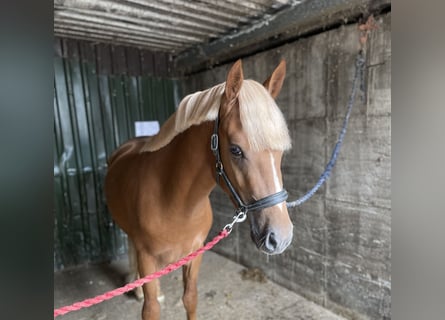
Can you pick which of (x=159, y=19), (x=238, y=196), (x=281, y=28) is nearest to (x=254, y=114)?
(x=238, y=196)

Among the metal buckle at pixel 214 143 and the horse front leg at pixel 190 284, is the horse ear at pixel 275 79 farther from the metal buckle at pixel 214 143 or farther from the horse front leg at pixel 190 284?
the horse front leg at pixel 190 284

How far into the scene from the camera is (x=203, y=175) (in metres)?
1.47

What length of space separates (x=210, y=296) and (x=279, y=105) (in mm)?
1914

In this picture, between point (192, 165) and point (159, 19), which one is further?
point (159, 19)

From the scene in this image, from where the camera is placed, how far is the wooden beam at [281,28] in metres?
1.96

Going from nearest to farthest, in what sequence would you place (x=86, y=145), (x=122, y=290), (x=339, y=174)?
(x=122, y=290)
(x=339, y=174)
(x=86, y=145)

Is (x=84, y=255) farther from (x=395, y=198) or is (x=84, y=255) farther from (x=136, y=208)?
(x=395, y=198)

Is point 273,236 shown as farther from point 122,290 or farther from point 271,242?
point 122,290

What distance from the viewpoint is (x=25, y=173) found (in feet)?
1.36

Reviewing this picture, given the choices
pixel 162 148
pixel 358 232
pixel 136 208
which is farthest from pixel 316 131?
pixel 136 208

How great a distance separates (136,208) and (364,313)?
6.05ft

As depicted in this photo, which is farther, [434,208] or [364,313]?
[364,313]

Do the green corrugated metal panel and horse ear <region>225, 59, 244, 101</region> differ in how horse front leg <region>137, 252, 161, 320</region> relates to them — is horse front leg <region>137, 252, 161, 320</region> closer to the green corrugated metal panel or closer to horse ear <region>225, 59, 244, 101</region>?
horse ear <region>225, 59, 244, 101</region>

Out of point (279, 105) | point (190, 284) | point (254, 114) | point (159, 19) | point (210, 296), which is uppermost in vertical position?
point (159, 19)
